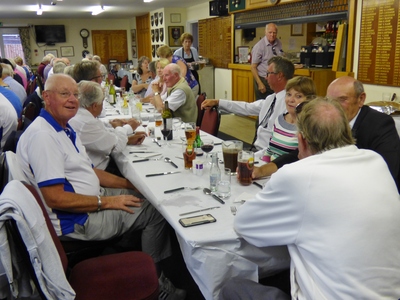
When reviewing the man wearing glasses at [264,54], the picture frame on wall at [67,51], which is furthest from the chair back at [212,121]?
the picture frame on wall at [67,51]

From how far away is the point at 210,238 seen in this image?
1532mm

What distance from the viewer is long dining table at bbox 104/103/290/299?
153 cm

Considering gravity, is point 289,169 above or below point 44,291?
above

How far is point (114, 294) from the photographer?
1.60 metres

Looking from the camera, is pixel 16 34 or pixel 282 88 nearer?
pixel 282 88

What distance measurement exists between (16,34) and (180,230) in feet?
49.2

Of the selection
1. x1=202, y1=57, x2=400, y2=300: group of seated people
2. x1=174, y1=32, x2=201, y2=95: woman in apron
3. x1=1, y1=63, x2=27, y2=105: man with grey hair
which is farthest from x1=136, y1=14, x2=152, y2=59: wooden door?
x1=202, y1=57, x2=400, y2=300: group of seated people

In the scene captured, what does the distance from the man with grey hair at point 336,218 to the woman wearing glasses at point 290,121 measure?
1.13m

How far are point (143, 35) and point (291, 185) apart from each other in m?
13.5

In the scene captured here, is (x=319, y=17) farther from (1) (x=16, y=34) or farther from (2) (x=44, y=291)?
(1) (x=16, y=34)

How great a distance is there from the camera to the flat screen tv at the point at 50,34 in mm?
14094

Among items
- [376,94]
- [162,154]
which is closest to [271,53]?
[376,94]

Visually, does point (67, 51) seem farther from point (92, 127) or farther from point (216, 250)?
point (216, 250)

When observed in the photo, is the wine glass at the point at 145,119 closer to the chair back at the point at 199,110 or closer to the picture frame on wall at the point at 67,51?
the chair back at the point at 199,110
